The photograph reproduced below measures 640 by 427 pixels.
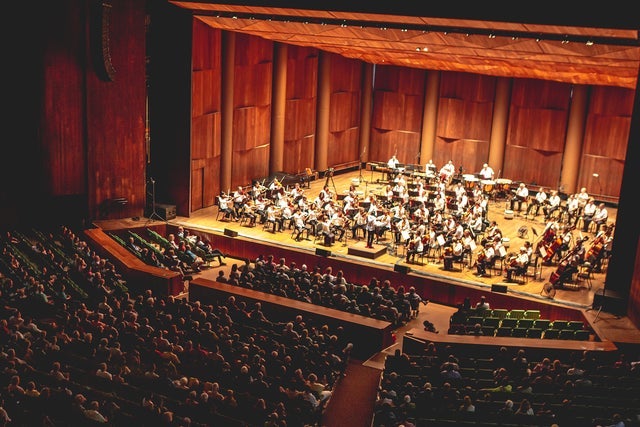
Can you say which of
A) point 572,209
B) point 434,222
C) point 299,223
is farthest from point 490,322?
point 572,209

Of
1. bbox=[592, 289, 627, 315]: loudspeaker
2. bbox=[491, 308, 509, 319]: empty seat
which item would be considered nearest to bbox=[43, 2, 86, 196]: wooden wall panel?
bbox=[491, 308, 509, 319]: empty seat

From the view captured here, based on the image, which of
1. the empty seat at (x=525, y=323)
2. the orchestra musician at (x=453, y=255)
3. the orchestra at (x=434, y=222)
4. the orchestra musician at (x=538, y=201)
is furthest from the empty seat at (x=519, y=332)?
the orchestra musician at (x=538, y=201)

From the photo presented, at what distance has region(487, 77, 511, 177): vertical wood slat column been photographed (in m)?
23.3

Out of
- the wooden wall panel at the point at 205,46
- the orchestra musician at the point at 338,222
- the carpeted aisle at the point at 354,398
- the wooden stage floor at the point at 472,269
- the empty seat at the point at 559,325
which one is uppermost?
the wooden wall panel at the point at 205,46

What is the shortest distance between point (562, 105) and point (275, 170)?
898 centimetres

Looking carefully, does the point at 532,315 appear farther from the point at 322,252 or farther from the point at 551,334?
the point at 322,252

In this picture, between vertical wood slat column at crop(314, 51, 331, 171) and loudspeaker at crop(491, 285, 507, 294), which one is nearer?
loudspeaker at crop(491, 285, 507, 294)

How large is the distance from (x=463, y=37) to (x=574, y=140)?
28.3 feet

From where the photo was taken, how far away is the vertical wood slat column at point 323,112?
23406 mm

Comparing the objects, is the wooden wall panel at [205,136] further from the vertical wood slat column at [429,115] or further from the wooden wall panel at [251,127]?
the vertical wood slat column at [429,115]

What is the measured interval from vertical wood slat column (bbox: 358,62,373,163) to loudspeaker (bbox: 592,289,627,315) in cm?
1291

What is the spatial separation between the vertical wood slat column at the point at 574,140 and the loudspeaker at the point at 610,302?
898cm

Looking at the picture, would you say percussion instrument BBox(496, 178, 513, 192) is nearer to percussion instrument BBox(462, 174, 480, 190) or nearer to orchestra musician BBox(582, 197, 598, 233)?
percussion instrument BBox(462, 174, 480, 190)

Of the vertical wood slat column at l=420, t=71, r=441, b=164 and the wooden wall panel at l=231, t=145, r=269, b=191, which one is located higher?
the vertical wood slat column at l=420, t=71, r=441, b=164
